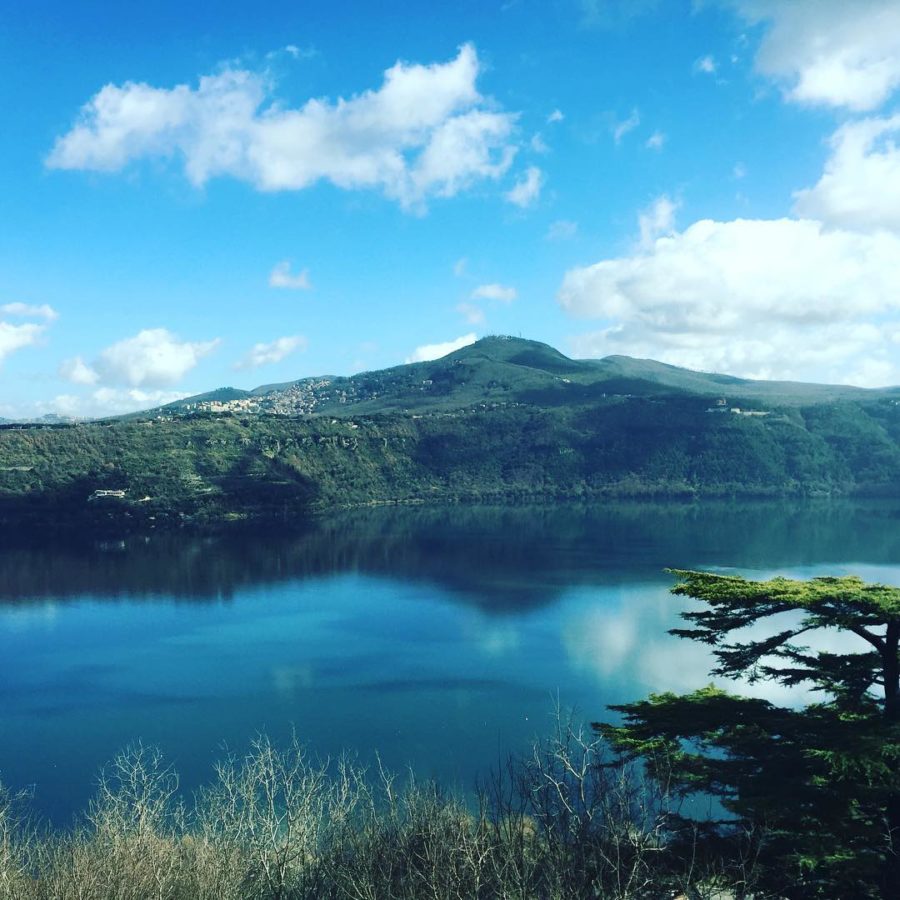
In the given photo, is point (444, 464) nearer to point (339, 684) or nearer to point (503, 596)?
point (503, 596)

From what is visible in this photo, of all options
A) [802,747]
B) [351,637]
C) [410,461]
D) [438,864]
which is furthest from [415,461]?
[802,747]

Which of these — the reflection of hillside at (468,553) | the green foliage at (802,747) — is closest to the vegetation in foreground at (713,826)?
the green foliage at (802,747)

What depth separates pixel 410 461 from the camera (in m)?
166

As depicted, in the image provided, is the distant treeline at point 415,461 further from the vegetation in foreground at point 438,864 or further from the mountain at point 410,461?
the vegetation in foreground at point 438,864

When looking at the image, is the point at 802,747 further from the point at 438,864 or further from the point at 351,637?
the point at 351,637

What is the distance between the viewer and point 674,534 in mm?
110125

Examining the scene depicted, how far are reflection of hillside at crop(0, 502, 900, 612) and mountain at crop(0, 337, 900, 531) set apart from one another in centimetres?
1611

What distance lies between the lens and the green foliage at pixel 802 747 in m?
12.0

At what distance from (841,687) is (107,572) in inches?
3313

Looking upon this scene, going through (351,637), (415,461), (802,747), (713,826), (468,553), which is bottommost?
(351,637)

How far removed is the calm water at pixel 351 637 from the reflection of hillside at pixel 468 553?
19.7 inches

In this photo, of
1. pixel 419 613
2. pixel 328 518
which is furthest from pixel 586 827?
pixel 328 518

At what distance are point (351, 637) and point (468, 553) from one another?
37672 millimetres

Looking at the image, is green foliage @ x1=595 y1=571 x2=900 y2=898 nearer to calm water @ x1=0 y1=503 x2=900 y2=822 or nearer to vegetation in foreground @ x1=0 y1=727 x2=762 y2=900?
Result: vegetation in foreground @ x1=0 y1=727 x2=762 y2=900
